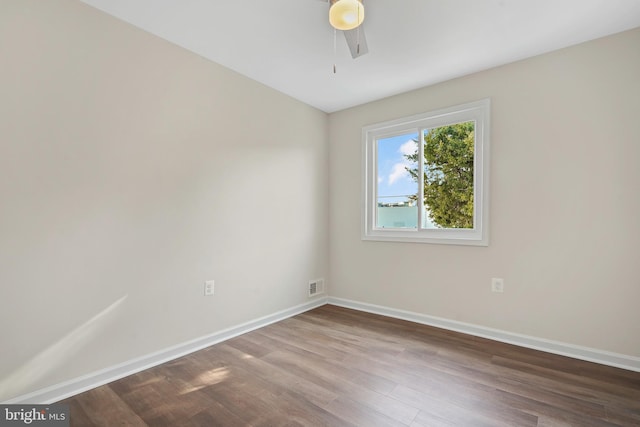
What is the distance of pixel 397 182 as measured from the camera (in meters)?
3.31

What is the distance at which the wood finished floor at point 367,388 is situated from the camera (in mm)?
1560

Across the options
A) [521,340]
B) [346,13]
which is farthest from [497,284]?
[346,13]

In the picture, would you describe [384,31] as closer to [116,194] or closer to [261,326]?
[116,194]

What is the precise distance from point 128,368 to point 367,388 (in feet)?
5.32

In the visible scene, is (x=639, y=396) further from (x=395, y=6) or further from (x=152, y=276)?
(x=152, y=276)

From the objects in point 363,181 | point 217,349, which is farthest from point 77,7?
point 363,181

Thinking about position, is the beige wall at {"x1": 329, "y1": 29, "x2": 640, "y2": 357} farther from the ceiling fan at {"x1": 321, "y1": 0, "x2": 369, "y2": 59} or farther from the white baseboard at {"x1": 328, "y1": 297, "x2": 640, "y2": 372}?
the ceiling fan at {"x1": 321, "y1": 0, "x2": 369, "y2": 59}

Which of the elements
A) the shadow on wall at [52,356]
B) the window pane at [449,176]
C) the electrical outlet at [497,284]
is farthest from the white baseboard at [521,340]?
the shadow on wall at [52,356]

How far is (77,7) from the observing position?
5.90ft

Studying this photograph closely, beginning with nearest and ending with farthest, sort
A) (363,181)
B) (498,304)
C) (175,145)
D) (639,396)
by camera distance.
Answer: (639,396) → (175,145) → (498,304) → (363,181)

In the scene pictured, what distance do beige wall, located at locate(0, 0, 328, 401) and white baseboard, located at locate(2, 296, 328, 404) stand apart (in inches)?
1.8

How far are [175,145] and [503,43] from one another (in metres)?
2.65

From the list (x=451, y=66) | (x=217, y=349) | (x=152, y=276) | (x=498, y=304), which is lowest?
(x=217, y=349)

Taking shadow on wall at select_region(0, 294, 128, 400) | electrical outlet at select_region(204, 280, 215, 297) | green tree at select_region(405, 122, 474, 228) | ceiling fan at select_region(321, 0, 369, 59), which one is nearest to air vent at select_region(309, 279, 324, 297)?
electrical outlet at select_region(204, 280, 215, 297)
